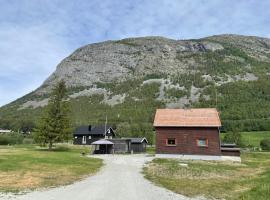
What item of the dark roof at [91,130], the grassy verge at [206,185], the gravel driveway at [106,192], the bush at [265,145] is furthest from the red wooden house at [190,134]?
the dark roof at [91,130]

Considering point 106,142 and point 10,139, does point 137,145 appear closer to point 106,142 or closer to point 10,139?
point 106,142

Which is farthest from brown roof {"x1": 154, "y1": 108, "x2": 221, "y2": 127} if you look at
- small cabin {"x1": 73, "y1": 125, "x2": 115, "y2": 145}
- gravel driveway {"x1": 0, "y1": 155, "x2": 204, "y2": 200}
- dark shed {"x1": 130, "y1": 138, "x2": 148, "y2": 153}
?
small cabin {"x1": 73, "y1": 125, "x2": 115, "y2": 145}

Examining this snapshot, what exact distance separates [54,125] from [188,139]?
2722cm

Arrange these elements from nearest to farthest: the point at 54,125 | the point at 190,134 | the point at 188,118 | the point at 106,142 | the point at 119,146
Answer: the point at 190,134 → the point at 188,118 → the point at 54,125 → the point at 106,142 → the point at 119,146

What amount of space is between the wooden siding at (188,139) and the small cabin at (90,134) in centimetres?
4288

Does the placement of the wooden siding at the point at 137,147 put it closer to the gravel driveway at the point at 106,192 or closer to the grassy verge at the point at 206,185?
the grassy verge at the point at 206,185

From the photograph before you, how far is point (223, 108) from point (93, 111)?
70061 mm

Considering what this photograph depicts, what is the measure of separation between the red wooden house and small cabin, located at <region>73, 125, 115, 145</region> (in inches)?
1682

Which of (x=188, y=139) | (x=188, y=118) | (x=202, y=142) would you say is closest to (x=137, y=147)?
(x=188, y=118)

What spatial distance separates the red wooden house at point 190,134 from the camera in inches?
1953

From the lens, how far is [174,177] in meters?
27.7

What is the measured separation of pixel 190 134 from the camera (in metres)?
50.6

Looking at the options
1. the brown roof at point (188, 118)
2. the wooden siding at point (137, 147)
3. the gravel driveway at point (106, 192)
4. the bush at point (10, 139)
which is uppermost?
the brown roof at point (188, 118)

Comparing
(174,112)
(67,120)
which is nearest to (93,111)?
(67,120)
